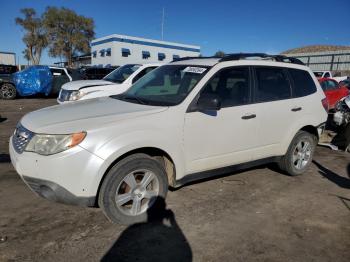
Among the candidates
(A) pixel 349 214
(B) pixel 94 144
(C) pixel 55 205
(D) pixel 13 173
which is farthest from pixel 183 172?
(D) pixel 13 173

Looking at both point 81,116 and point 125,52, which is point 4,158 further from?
point 125,52

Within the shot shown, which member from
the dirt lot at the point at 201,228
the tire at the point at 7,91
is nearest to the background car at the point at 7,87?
the tire at the point at 7,91

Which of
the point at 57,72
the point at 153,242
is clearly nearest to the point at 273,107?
the point at 153,242

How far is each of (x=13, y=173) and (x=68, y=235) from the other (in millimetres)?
2189

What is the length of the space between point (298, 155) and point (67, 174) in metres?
3.79

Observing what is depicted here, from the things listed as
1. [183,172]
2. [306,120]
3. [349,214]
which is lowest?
[349,214]

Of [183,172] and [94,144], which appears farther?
[183,172]

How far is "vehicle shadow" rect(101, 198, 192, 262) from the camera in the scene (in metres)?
3.09

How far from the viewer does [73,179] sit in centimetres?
314

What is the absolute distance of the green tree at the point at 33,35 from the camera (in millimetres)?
50469

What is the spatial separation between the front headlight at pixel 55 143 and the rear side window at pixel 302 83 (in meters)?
3.45

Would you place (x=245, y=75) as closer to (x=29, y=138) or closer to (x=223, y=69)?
(x=223, y=69)

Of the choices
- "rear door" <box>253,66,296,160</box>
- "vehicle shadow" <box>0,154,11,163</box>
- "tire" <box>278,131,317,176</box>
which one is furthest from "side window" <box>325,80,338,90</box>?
"vehicle shadow" <box>0,154,11,163</box>

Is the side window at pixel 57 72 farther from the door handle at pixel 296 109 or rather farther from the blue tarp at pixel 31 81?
the door handle at pixel 296 109
